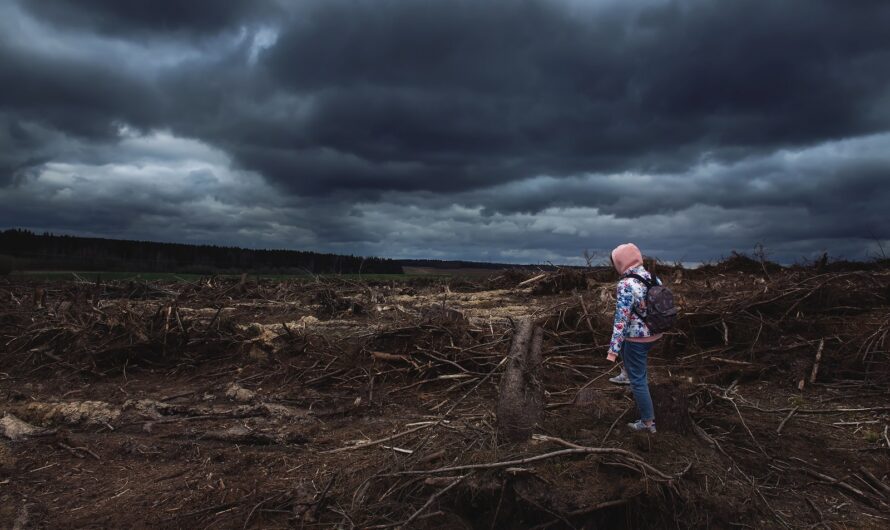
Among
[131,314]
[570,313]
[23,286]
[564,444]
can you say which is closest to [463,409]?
[564,444]

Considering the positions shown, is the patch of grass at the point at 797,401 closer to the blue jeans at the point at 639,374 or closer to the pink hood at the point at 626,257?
the blue jeans at the point at 639,374

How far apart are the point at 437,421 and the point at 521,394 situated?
202 cm

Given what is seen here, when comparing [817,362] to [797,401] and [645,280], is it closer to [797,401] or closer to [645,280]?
[797,401]

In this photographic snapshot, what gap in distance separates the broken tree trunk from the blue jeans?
834 mm

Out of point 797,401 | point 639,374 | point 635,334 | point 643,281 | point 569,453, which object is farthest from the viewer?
point 797,401

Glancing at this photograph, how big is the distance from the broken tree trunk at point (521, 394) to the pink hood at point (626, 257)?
3.78 feet

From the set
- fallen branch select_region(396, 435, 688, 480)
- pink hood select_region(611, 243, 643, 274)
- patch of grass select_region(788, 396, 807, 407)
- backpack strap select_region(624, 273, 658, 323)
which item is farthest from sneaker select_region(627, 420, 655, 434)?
patch of grass select_region(788, 396, 807, 407)

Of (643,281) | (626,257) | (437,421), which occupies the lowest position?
(437,421)

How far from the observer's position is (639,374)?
5.03m

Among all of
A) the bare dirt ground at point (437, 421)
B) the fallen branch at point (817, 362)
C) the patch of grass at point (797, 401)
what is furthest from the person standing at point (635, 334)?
the fallen branch at point (817, 362)

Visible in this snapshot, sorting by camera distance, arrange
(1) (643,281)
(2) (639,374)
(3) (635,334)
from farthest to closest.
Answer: (1) (643,281), (3) (635,334), (2) (639,374)

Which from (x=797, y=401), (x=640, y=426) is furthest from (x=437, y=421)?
(x=797, y=401)

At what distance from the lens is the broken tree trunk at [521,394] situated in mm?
4457

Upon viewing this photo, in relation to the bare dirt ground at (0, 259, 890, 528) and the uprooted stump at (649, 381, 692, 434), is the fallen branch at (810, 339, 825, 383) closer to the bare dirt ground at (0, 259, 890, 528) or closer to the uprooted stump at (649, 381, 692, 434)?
the bare dirt ground at (0, 259, 890, 528)
